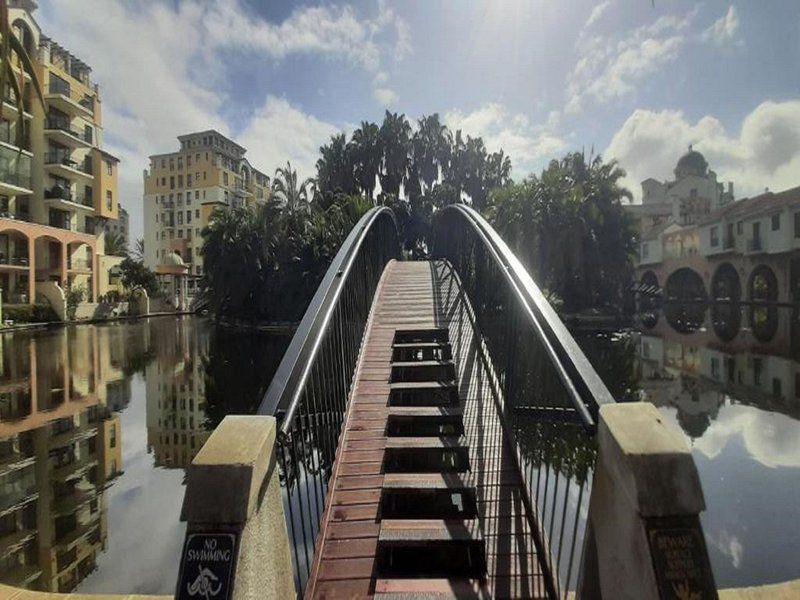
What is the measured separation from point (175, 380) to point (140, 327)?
2069 cm

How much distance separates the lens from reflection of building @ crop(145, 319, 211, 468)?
9.65 m

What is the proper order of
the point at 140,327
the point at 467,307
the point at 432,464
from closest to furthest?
the point at 432,464 < the point at 467,307 < the point at 140,327

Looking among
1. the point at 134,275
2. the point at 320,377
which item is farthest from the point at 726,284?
the point at 134,275

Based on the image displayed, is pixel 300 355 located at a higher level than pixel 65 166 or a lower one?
lower

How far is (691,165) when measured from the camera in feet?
201

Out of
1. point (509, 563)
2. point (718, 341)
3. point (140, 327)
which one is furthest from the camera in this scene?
point (140, 327)

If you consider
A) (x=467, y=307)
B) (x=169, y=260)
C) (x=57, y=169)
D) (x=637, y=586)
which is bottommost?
(x=637, y=586)

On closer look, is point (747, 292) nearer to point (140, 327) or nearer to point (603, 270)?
point (603, 270)

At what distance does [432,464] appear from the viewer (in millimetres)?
4562

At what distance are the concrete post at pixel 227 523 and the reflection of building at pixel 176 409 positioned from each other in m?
6.02

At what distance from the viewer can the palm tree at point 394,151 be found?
43500 millimetres

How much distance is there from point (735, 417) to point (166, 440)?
1205cm

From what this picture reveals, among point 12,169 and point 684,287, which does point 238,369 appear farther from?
point 684,287

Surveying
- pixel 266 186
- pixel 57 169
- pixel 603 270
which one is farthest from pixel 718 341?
pixel 266 186
